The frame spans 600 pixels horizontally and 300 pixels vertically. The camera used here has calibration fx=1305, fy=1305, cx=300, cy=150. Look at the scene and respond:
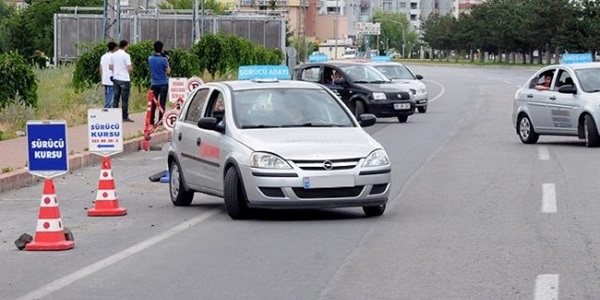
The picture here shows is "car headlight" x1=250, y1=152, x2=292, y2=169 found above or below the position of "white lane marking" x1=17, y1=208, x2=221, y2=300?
above

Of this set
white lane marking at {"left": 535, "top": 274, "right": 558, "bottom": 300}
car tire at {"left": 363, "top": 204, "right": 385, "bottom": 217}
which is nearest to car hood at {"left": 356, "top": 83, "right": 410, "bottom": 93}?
car tire at {"left": 363, "top": 204, "right": 385, "bottom": 217}

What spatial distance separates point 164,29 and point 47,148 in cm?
5703

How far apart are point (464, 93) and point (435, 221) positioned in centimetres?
4365

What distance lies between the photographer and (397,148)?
962 inches

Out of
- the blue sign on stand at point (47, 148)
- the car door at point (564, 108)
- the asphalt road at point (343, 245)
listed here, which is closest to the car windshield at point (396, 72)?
the car door at point (564, 108)

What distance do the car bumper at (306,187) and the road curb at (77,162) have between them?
5.71 m

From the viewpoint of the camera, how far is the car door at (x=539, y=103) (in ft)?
80.0

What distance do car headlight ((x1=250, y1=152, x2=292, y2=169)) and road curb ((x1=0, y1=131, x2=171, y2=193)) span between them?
5.67 meters

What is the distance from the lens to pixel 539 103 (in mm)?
24641

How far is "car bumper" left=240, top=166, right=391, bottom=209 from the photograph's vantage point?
13352 millimetres

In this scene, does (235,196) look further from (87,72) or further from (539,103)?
(87,72)

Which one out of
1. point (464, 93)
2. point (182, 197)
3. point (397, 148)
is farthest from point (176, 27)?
point (182, 197)

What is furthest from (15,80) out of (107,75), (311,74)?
(311,74)

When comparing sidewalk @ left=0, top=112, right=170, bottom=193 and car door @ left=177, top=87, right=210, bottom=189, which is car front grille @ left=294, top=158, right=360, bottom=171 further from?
sidewalk @ left=0, top=112, right=170, bottom=193
